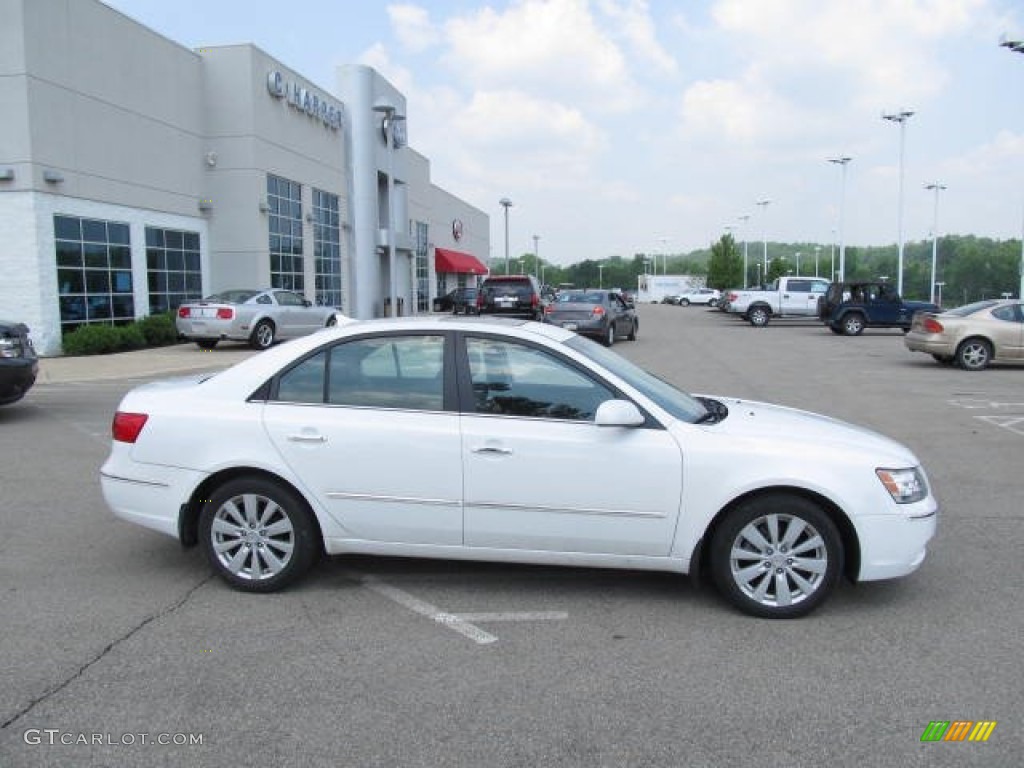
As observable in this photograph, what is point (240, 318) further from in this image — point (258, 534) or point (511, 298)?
point (258, 534)

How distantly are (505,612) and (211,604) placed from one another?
1608 millimetres

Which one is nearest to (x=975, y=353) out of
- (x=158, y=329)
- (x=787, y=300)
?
(x=787, y=300)

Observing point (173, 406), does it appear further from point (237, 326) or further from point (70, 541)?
point (237, 326)

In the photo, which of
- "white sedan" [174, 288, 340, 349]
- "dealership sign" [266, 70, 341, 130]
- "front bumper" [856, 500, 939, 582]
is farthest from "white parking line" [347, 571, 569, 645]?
"dealership sign" [266, 70, 341, 130]

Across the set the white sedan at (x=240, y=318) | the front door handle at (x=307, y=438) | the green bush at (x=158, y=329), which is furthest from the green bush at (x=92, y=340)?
the front door handle at (x=307, y=438)

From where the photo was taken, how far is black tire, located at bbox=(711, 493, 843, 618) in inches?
175

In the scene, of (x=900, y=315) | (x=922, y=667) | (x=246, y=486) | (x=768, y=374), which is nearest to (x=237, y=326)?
(x=768, y=374)

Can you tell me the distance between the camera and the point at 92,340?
810 inches

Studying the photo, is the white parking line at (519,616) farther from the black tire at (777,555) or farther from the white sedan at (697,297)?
the white sedan at (697,297)

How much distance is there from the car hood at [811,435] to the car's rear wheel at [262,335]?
716 inches

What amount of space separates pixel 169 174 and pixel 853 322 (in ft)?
73.0

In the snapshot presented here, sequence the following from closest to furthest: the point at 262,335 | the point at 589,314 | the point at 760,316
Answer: the point at 262,335
the point at 589,314
the point at 760,316

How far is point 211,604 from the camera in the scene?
4715mm

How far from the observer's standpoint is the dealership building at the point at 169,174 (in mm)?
19672
